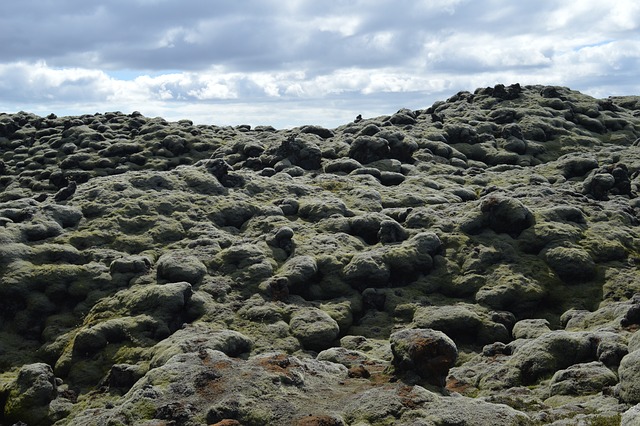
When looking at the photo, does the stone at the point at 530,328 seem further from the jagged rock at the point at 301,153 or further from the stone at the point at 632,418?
the jagged rock at the point at 301,153

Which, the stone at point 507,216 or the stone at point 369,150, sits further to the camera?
the stone at point 369,150

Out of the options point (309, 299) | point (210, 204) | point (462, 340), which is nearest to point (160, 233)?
point (210, 204)

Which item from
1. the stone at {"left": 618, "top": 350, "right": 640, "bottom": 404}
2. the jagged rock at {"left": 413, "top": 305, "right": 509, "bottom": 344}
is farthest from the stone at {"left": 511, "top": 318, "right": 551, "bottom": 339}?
the stone at {"left": 618, "top": 350, "right": 640, "bottom": 404}

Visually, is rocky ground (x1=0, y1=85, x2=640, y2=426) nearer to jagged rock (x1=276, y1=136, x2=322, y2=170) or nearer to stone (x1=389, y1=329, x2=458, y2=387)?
stone (x1=389, y1=329, x2=458, y2=387)

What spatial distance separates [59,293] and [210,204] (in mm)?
15894

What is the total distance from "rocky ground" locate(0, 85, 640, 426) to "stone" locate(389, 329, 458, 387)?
0.27 ft

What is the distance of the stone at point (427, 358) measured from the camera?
25156mm

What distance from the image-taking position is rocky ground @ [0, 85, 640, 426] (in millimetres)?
23844

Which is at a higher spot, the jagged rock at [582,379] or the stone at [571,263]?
the stone at [571,263]

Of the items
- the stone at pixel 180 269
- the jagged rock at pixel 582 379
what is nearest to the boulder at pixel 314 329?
the stone at pixel 180 269

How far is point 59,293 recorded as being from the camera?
1582 inches

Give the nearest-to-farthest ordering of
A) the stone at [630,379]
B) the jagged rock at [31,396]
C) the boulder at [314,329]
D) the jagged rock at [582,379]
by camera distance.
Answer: the stone at [630,379], the jagged rock at [582,379], the jagged rock at [31,396], the boulder at [314,329]

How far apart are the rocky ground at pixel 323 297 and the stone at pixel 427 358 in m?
0.08

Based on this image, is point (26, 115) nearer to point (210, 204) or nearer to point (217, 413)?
point (210, 204)
